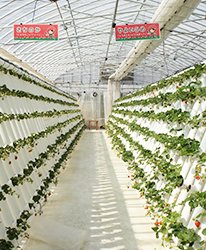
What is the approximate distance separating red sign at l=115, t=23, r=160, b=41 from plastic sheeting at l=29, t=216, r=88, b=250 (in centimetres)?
494

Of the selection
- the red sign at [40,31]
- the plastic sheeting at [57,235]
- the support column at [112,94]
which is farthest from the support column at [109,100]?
the plastic sheeting at [57,235]

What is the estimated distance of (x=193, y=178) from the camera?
2164 mm

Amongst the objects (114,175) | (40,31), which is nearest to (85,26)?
(40,31)

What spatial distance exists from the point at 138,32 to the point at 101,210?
4891 mm

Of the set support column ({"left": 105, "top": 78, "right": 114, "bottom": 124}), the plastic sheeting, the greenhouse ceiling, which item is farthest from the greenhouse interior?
support column ({"left": 105, "top": 78, "right": 114, "bottom": 124})

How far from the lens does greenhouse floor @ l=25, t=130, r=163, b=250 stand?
2.71 m

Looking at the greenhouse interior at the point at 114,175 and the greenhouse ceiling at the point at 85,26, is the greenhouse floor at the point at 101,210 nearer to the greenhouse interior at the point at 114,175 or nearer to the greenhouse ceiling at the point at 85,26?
the greenhouse interior at the point at 114,175

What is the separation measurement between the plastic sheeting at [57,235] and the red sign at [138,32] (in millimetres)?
4937

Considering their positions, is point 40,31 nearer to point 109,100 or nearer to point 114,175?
point 114,175

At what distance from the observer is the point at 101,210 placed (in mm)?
3564

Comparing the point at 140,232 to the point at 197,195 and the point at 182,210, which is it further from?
the point at 197,195

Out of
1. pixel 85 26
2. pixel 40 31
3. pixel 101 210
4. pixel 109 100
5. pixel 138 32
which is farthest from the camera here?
pixel 109 100

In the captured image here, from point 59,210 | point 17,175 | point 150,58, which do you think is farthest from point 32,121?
point 150,58

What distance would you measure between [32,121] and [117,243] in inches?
80.3
